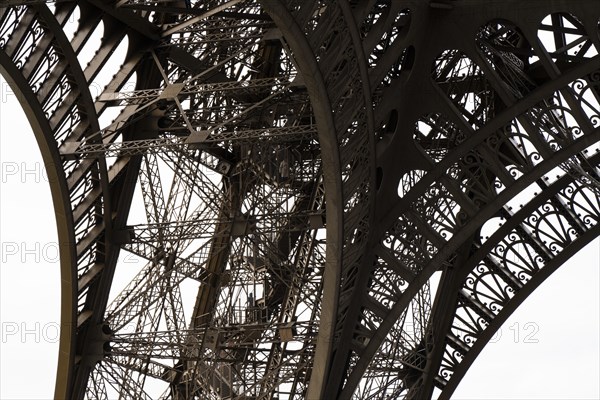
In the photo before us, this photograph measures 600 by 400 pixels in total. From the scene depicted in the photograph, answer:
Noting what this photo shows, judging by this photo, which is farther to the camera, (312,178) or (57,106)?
(312,178)

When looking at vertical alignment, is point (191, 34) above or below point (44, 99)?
above

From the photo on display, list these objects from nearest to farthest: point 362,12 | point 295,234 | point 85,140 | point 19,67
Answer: point 362,12
point 19,67
point 85,140
point 295,234

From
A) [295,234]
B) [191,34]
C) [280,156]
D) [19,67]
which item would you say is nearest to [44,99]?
[19,67]

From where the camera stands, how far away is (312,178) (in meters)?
21.4

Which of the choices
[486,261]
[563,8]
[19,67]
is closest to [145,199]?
[19,67]

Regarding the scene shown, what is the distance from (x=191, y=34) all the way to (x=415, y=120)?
391 centimetres

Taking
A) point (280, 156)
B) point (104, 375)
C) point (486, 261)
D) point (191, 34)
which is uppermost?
point (191, 34)

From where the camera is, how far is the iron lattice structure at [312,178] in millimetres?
17375

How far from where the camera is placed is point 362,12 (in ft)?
52.4

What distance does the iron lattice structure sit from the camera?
17.4 m

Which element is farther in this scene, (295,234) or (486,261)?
(295,234)

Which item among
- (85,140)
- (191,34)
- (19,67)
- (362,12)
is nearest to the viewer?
(362,12)

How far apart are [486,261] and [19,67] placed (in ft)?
24.8

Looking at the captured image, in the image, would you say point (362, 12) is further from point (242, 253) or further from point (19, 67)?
point (242, 253)
